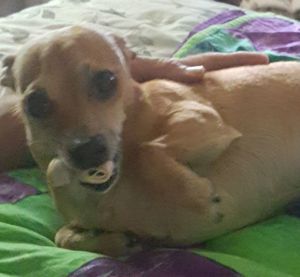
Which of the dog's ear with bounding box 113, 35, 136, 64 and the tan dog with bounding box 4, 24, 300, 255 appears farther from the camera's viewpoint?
the dog's ear with bounding box 113, 35, 136, 64

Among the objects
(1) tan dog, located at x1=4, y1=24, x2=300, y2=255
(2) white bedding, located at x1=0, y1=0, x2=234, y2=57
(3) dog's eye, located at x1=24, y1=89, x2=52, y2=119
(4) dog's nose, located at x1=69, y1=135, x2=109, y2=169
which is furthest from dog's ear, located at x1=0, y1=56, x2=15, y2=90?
(2) white bedding, located at x1=0, y1=0, x2=234, y2=57

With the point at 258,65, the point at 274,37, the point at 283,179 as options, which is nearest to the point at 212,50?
the point at 274,37

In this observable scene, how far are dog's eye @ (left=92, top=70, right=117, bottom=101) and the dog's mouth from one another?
9cm

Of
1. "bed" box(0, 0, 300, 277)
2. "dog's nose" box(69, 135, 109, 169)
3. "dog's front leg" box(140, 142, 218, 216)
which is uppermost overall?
"dog's nose" box(69, 135, 109, 169)

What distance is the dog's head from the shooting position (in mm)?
950

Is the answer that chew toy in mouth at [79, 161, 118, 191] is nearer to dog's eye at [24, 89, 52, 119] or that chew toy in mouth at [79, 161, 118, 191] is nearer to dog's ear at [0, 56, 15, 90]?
dog's eye at [24, 89, 52, 119]

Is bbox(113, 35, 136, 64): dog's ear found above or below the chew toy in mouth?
above

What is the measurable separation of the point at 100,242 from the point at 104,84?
229 mm

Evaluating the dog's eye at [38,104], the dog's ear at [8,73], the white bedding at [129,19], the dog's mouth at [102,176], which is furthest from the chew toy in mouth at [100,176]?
the white bedding at [129,19]

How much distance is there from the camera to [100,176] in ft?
3.15

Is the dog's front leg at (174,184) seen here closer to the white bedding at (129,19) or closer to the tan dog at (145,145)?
the tan dog at (145,145)

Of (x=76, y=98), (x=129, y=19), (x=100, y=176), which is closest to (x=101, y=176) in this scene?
(x=100, y=176)

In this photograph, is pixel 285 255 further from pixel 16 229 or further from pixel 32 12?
pixel 32 12

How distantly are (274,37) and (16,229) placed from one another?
836 mm
